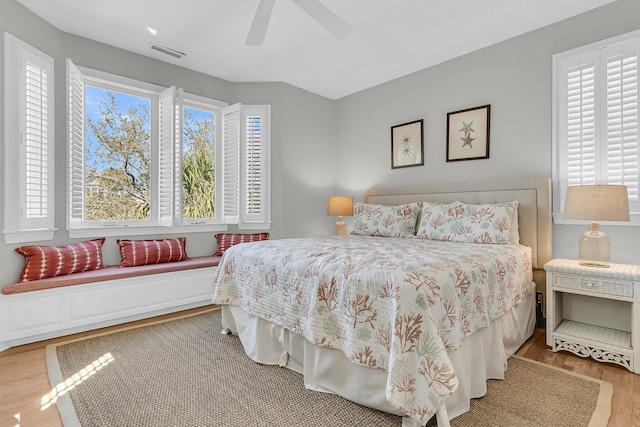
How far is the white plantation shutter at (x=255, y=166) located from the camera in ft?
14.0

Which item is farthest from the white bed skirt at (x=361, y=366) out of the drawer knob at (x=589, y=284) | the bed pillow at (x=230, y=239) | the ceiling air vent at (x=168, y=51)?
the ceiling air vent at (x=168, y=51)

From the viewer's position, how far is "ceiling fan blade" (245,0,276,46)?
224 cm

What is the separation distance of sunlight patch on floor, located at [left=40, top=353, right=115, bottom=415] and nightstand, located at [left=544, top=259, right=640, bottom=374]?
10.8ft

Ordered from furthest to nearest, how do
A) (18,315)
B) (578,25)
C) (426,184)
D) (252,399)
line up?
(426,184) < (578,25) < (18,315) < (252,399)

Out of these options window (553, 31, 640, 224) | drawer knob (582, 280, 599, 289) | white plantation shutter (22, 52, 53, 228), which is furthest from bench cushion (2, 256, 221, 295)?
window (553, 31, 640, 224)

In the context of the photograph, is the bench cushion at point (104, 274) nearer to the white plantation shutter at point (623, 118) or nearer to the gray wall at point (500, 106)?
the gray wall at point (500, 106)

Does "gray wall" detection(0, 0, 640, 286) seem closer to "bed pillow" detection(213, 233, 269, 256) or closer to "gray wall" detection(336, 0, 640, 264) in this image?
"gray wall" detection(336, 0, 640, 264)

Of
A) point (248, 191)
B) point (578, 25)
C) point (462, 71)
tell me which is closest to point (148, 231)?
point (248, 191)

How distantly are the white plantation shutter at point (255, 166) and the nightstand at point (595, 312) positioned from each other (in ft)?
10.5

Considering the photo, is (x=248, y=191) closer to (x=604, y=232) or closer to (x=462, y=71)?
(x=462, y=71)

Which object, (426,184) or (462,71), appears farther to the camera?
(426,184)

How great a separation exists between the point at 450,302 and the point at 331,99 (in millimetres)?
4047

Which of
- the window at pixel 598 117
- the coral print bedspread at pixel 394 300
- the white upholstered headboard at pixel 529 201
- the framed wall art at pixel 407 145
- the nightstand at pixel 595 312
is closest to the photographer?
the coral print bedspread at pixel 394 300

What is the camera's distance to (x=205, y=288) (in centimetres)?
364
